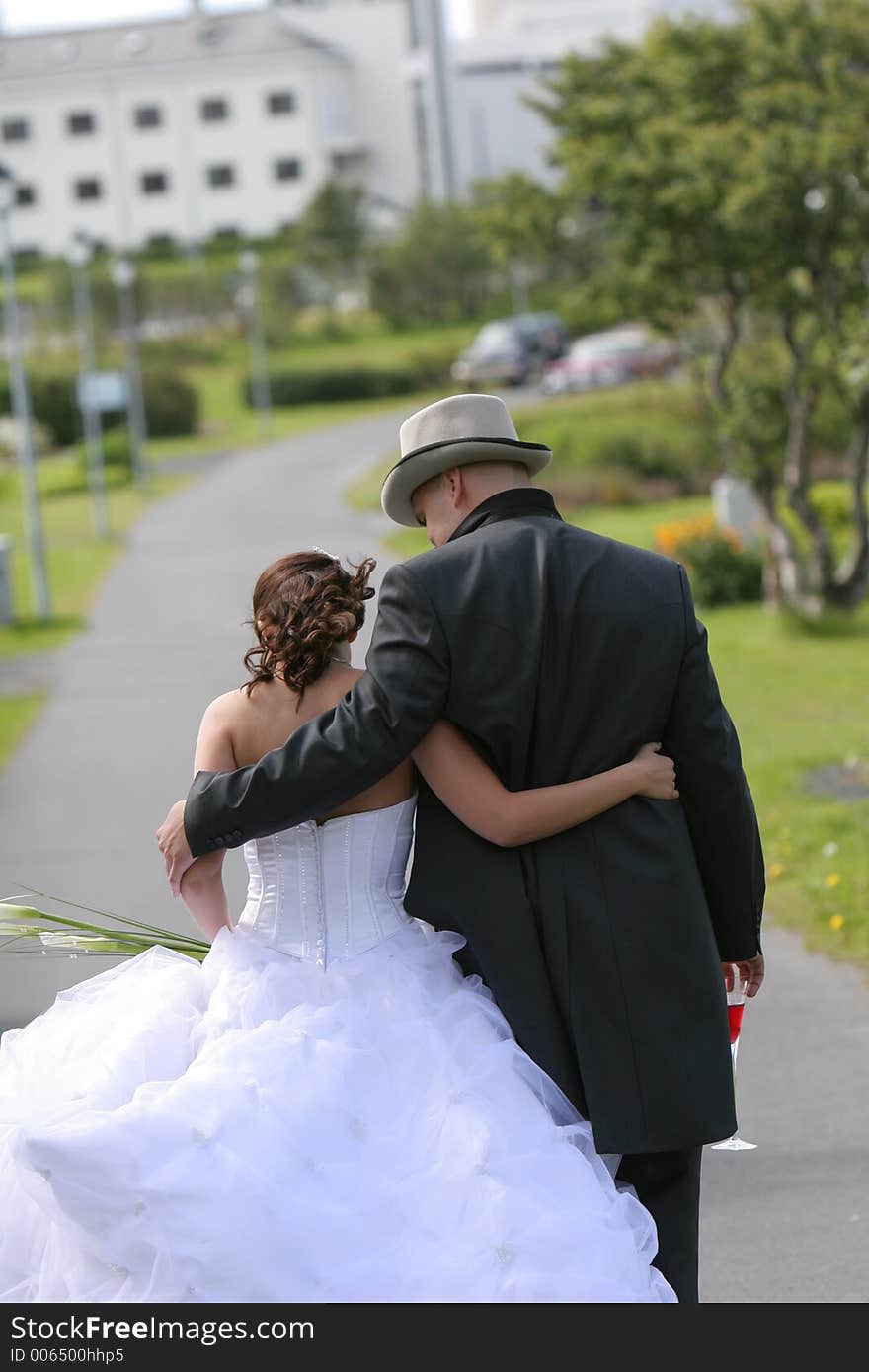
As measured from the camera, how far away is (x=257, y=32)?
280 ft

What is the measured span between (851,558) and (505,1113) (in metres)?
15.7

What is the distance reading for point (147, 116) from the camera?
84.5 meters

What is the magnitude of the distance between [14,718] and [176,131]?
244ft

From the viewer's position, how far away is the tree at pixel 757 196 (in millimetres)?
16516

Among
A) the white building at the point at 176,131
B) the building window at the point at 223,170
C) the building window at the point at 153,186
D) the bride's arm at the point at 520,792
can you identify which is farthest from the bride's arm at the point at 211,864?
the building window at the point at 153,186

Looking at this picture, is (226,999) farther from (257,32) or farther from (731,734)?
(257,32)

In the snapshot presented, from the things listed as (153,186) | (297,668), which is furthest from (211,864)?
(153,186)

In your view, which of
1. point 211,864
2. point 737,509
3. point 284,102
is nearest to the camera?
point 211,864

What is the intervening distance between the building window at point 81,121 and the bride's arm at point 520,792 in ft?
286

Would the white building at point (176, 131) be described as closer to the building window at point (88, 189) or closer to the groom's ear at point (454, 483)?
the building window at point (88, 189)

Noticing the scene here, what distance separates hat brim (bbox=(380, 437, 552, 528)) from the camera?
3.48m

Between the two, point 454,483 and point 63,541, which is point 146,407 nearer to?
point 63,541

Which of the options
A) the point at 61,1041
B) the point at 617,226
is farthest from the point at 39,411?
the point at 61,1041

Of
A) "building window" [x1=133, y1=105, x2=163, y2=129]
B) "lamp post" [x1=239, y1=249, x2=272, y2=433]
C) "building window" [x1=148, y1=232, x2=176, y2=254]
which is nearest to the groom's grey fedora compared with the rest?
"lamp post" [x1=239, y1=249, x2=272, y2=433]
